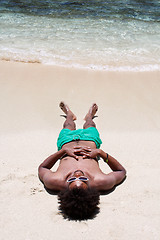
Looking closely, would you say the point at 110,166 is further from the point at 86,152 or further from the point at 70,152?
the point at 70,152

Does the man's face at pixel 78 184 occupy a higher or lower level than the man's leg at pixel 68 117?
higher

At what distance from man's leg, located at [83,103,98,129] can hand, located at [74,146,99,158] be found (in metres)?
0.89

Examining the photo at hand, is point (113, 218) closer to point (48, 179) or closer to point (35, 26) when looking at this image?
point (48, 179)

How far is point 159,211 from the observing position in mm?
2982

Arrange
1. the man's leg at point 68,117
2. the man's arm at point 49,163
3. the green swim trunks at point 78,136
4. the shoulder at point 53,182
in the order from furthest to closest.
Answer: the man's leg at point 68,117, the green swim trunks at point 78,136, the man's arm at point 49,163, the shoulder at point 53,182

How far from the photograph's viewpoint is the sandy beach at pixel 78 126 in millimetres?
2773

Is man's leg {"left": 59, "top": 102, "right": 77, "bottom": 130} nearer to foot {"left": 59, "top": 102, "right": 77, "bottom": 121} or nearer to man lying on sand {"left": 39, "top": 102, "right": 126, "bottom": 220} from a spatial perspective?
foot {"left": 59, "top": 102, "right": 77, "bottom": 121}

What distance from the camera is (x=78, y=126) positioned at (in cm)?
487

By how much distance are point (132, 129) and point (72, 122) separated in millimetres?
1036

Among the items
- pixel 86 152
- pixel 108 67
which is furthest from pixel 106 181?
pixel 108 67

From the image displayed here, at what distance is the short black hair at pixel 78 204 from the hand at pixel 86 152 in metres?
0.73

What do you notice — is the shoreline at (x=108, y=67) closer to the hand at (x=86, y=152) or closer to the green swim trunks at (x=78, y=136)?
the green swim trunks at (x=78, y=136)

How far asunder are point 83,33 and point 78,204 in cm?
704

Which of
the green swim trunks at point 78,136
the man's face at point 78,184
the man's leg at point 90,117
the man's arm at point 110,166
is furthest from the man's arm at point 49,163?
the man's leg at point 90,117
